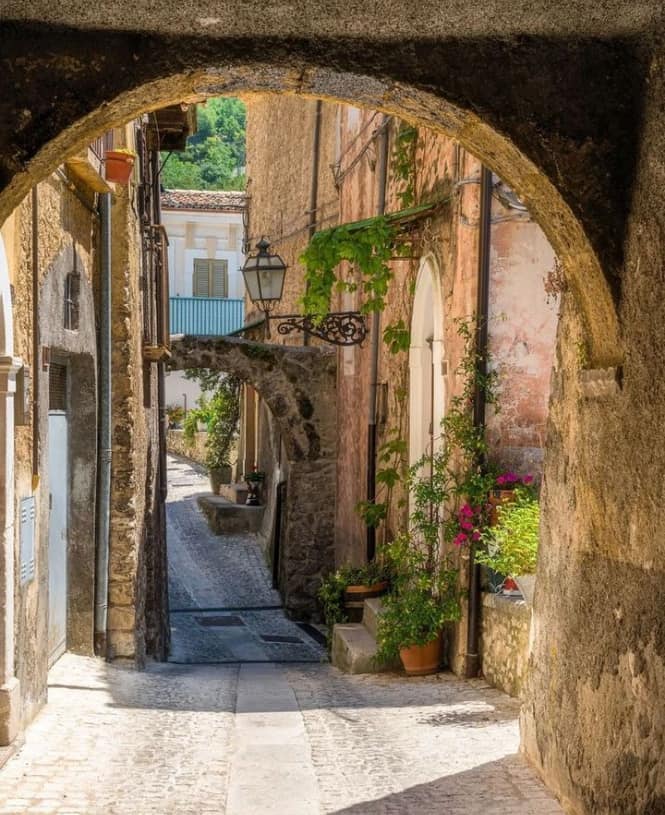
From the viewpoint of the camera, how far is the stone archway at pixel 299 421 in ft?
49.0

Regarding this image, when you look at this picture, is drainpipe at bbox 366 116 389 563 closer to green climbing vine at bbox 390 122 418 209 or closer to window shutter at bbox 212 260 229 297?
green climbing vine at bbox 390 122 418 209

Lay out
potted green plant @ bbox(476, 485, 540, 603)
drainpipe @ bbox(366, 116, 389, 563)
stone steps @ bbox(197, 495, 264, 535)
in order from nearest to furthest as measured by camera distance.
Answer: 1. potted green plant @ bbox(476, 485, 540, 603)
2. drainpipe @ bbox(366, 116, 389, 563)
3. stone steps @ bbox(197, 495, 264, 535)

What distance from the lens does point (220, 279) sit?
114ft

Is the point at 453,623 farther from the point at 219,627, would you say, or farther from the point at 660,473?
the point at 219,627

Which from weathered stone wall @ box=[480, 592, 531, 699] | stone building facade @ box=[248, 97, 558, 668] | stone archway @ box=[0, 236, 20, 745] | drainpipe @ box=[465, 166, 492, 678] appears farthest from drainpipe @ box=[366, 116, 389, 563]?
stone archway @ box=[0, 236, 20, 745]

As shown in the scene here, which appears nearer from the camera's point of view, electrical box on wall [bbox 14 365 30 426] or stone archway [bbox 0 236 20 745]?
stone archway [bbox 0 236 20 745]

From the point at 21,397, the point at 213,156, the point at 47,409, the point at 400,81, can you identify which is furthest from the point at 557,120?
the point at 213,156

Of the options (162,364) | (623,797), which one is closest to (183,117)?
(162,364)

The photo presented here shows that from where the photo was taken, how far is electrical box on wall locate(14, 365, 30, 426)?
6113 millimetres

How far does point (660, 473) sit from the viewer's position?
150 inches

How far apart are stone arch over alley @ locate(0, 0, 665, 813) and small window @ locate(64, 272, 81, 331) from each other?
12.4 ft

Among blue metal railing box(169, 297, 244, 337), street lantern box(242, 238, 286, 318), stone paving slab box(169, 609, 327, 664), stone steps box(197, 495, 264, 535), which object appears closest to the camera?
stone paving slab box(169, 609, 327, 664)

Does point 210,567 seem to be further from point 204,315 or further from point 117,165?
point 204,315

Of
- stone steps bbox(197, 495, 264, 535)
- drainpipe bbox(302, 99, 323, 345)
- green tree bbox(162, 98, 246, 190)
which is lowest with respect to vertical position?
stone steps bbox(197, 495, 264, 535)
